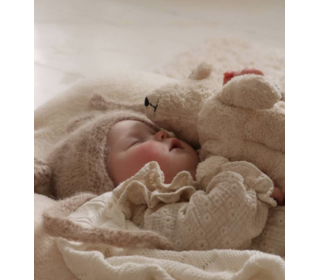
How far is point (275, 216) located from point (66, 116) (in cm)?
72

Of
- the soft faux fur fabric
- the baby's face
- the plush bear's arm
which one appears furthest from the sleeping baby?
the soft faux fur fabric

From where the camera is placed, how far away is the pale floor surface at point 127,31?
5.92 ft

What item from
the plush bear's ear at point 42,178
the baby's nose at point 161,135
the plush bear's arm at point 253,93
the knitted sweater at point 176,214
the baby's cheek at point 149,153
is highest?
the plush bear's arm at point 253,93

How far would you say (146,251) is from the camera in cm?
70

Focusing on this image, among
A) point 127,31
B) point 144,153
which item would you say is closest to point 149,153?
point 144,153

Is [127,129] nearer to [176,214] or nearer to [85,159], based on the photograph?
[85,159]

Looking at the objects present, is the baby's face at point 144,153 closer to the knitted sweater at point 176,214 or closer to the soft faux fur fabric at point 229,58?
the knitted sweater at point 176,214

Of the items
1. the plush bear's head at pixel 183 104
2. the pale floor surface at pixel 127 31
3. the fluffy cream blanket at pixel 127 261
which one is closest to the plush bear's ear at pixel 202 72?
the plush bear's head at pixel 183 104

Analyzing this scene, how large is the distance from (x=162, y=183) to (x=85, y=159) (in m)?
0.23

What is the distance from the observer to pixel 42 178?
1.01 m

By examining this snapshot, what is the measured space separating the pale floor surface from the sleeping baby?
0.59 metres

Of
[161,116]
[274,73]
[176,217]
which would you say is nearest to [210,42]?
[274,73]

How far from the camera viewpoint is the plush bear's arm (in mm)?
827
